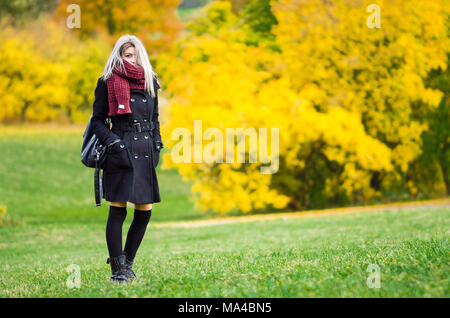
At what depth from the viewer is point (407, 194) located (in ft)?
78.9

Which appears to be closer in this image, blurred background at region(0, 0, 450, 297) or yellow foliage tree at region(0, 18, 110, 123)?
blurred background at region(0, 0, 450, 297)

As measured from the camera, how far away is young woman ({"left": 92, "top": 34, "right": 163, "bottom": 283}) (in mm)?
4691

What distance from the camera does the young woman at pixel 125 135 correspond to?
469cm

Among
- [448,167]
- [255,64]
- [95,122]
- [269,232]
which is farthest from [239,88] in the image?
[95,122]

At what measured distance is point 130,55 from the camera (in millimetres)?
4809

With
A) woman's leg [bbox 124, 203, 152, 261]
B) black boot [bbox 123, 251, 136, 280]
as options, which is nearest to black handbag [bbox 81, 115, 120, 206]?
woman's leg [bbox 124, 203, 152, 261]

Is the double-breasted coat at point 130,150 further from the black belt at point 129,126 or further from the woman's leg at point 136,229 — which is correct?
the woman's leg at point 136,229

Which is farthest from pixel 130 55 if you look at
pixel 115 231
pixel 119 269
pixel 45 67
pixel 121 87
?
pixel 45 67

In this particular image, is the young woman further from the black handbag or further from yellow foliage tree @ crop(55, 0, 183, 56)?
yellow foliage tree @ crop(55, 0, 183, 56)

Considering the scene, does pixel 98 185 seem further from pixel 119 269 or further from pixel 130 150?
pixel 119 269

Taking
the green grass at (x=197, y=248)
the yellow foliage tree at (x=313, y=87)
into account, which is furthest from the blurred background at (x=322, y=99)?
the green grass at (x=197, y=248)

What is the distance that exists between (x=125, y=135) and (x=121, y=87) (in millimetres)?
402

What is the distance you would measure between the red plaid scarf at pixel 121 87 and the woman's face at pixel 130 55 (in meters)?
0.05
